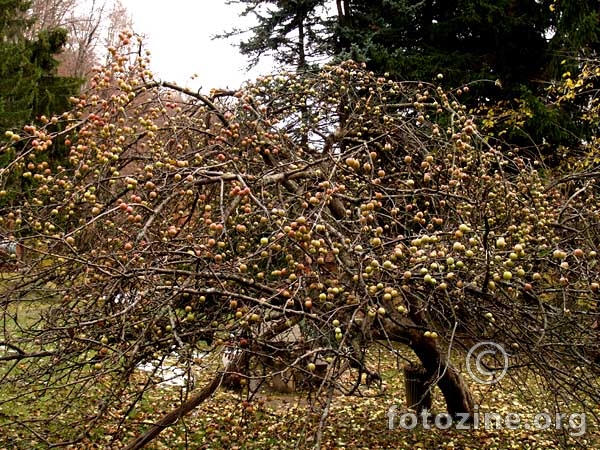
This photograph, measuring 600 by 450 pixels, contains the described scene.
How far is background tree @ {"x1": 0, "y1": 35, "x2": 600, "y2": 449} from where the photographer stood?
7.50 ft

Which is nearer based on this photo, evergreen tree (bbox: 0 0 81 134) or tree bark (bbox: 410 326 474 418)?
tree bark (bbox: 410 326 474 418)

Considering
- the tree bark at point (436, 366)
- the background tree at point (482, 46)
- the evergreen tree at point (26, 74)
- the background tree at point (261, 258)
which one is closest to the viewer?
the background tree at point (261, 258)

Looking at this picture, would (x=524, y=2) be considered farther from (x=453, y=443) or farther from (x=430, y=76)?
(x=453, y=443)

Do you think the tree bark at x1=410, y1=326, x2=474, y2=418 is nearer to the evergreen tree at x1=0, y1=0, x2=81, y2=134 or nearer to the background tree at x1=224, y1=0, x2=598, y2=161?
the background tree at x1=224, y1=0, x2=598, y2=161

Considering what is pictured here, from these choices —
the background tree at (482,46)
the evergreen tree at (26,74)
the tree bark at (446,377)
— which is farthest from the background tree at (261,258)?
the evergreen tree at (26,74)

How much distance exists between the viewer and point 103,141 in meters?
2.95

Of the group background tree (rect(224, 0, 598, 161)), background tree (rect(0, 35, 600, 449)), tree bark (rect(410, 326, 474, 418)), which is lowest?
tree bark (rect(410, 326, 474, 418))

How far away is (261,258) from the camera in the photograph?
9.07 feet

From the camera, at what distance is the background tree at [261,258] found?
7.50 feet

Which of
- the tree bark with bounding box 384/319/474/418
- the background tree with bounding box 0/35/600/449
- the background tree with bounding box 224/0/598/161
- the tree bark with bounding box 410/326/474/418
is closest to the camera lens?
→ the background tree with bounding box 0/35/600/449

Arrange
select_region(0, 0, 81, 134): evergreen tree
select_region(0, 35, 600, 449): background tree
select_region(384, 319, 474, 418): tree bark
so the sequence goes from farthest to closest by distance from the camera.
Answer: select_region(0, 0, 81, 134): evergreen tree, select_region(384, 319, 474, 418): tree bark, select_region(0, 35, 600, 449): background tree

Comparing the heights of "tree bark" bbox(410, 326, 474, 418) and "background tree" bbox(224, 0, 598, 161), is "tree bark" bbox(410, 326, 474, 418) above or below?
below

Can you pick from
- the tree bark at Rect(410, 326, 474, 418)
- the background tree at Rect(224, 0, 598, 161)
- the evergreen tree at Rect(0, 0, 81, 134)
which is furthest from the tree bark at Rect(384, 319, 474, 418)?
the evergreen tree at Rect(0, 0, 81, 134)

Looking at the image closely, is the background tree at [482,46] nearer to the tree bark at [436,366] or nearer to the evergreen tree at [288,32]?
the evergreen tree at [288,32]
